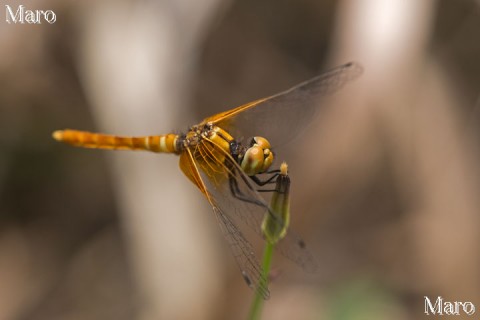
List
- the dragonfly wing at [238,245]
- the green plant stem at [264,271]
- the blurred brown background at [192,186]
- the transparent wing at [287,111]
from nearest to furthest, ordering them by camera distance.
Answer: the green plant stem at [264,271], the dragonfly wing at [238,245], the transparent wing at [287,111], the blurred brown background at [192,186]

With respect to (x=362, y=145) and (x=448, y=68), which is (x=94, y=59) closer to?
(x=362, y=145)

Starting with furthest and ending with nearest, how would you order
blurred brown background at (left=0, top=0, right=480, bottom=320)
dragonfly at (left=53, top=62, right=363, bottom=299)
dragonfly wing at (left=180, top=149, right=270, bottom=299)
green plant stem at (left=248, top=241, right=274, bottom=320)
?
blurred brown background at (left=0, top=0, right=480, bottom=320), dragonfly at (left=53, top=62, right=363, bottom=299), dragonfly wing at (left=180, top=149, right=270, bottom=299), green plant stem at (left=248, top=241, right=274, bottom=320)

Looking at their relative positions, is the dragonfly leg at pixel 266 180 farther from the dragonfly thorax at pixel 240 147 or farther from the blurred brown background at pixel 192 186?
the blurred brown background at pixel 192 186

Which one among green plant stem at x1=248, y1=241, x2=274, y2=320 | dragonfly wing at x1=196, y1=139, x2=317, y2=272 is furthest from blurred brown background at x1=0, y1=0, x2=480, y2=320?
green plant stem at x1=248, y1=241, x2=274, y2=320

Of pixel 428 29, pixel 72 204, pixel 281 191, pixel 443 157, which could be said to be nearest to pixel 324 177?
pixel 443 157

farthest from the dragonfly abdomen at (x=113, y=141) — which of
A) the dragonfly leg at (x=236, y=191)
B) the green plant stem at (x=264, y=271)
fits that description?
the green plant stem at (x=264, y=271)

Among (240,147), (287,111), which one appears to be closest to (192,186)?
(287,111)

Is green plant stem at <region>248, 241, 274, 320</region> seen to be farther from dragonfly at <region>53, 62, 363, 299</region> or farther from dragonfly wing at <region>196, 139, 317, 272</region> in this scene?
dragonfly wing at <region>196, 139, 317, 272</region>
